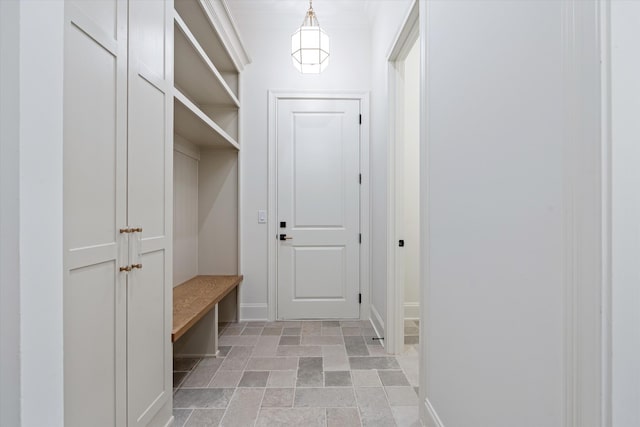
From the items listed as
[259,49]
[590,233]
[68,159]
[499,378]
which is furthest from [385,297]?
[259,49]

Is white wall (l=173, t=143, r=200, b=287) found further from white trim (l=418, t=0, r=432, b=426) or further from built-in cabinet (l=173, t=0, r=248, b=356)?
white trim (l=418, t=0, r=432, b=426)

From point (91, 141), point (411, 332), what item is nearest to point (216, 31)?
point (91, 141)

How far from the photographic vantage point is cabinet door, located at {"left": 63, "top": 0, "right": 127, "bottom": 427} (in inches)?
38.4

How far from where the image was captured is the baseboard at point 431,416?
145 cm

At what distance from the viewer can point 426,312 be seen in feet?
5.21

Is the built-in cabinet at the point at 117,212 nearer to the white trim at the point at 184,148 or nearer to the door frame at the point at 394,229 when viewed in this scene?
the white trim at the point at 184,148

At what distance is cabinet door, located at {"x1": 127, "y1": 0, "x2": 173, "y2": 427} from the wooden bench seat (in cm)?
24

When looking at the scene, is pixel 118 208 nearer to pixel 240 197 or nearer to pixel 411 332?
pixel 240 197

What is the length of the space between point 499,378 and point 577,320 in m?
0.43

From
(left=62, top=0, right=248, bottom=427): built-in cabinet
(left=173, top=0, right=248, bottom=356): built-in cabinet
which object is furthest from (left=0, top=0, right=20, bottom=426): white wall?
(left=173, top=0, right=248, bottom=356): built-in cabinet

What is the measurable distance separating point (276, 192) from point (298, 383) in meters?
1.81

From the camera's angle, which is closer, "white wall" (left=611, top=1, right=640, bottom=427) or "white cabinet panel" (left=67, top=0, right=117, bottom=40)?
"white wall" (left=611, top=1, right=640, bottom=427)

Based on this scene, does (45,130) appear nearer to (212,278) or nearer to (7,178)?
(7,178)

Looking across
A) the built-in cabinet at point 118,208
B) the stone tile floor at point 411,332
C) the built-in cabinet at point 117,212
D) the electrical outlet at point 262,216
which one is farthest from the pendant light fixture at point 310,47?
the stone tile floor at point 411,332
